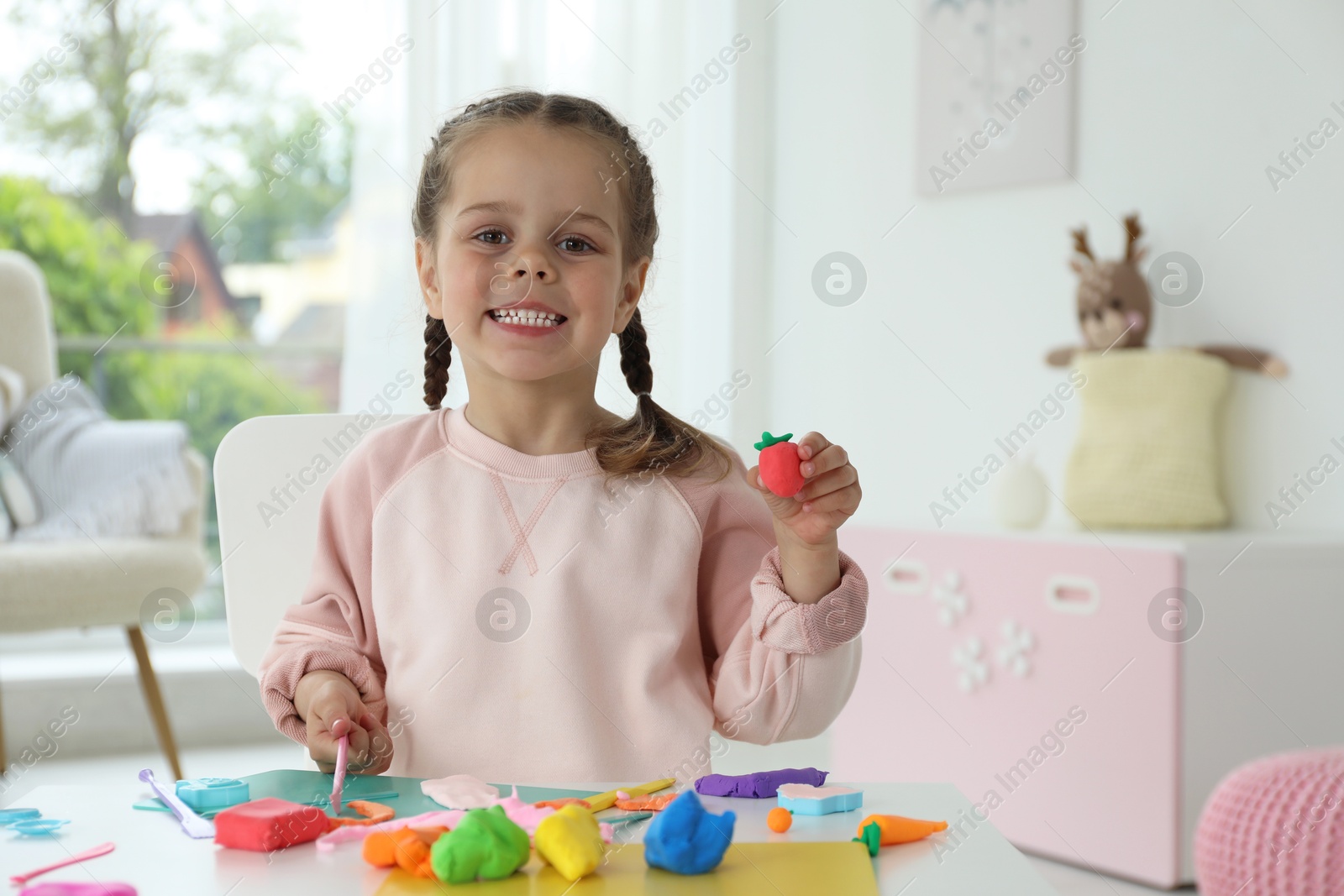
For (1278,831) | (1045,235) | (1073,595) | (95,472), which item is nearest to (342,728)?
(1278,831)

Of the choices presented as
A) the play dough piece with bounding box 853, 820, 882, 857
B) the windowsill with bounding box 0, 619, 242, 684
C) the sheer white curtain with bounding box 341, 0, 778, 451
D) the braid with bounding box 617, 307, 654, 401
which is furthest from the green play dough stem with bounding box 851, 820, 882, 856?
the windowsill with bounding box 0, 619, 242, 684

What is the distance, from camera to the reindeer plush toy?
2.17 m

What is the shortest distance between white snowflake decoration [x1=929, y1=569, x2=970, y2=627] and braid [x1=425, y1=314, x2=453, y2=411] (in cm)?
122

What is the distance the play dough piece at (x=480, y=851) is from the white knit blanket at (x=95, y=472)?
2.06 m

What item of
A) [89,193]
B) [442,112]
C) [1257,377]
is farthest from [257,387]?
[1257,377]

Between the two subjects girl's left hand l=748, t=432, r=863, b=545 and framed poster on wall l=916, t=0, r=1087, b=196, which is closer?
girl's left hand l=748, t=432, r=863, b=545

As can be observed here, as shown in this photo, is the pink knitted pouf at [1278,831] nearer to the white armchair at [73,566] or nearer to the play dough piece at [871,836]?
the play dough piece at [871,836]

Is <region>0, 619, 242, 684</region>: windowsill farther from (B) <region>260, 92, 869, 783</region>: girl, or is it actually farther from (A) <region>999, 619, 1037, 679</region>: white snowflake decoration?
(B) <region>260, 92, 869, 783</region>: girl

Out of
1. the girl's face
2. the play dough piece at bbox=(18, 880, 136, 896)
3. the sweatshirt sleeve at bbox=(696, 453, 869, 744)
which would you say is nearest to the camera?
the play dough piece at bbox=(18, 880, 136, 896)

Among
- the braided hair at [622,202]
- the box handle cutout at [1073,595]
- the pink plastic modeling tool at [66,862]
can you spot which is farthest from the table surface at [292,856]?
the box handle cutout at [1073,595]

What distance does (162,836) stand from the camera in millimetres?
600

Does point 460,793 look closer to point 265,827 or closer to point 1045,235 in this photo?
point 265,827

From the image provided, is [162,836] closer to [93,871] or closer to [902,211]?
[93,871]

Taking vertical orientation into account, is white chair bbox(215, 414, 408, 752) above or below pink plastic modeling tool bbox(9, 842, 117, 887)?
above
